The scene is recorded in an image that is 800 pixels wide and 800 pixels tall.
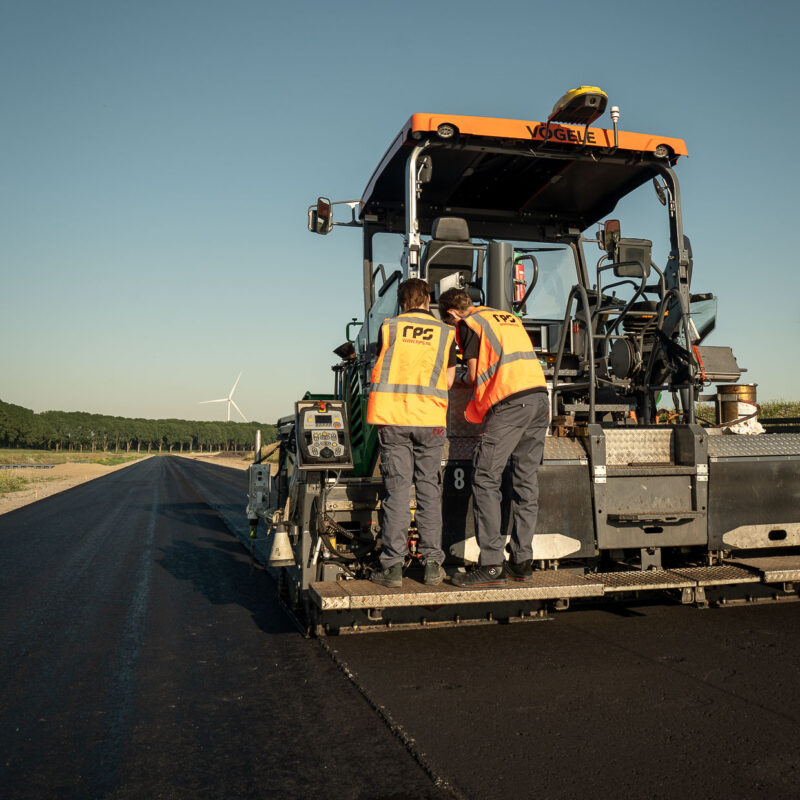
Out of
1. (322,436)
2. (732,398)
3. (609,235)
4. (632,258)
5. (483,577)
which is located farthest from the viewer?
(609,235)

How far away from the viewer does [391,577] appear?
4254mm

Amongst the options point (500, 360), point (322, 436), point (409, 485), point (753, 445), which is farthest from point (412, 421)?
point (753, 445)

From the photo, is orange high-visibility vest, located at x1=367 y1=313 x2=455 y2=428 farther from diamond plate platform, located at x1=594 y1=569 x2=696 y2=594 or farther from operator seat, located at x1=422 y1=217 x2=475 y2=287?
diamond plate platform, located at x1=594 y1=569 x2=696 y2=594

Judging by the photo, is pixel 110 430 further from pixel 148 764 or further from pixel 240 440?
pixel 148 764

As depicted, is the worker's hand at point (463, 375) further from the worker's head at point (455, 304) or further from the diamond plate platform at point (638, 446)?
the diamond plate platform at point (638, 446)

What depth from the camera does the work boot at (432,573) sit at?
14.1 ft

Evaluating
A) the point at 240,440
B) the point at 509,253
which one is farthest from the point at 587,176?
the point at 240,440

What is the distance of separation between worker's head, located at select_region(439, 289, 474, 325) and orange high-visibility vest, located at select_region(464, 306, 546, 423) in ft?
0.38

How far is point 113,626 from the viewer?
212 inches

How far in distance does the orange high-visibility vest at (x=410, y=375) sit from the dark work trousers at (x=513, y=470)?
35 cm

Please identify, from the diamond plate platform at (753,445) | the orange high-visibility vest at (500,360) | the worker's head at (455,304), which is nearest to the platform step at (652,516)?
the diamond plate platform at (753,445)

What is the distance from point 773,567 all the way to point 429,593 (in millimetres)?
2329

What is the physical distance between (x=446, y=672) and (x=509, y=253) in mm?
2772

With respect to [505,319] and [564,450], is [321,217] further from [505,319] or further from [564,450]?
[564,450]
